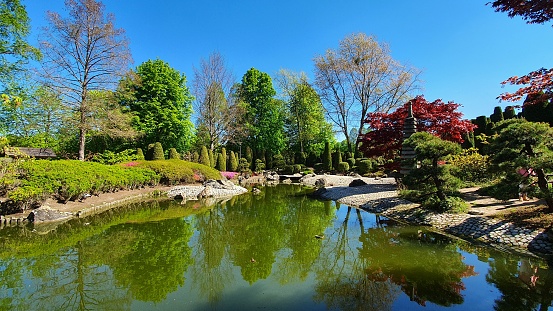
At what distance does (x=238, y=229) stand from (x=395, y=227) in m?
4.00

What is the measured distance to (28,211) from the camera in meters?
7.66

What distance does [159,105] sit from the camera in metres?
20.9

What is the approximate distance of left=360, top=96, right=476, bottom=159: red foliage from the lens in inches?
476

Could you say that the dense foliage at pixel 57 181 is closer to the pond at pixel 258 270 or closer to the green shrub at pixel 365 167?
the pond at pixel 258 270

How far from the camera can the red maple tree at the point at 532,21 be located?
15.2 ft

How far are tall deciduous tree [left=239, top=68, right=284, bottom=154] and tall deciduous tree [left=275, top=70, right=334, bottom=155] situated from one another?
2.26 meters

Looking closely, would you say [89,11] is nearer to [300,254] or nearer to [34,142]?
[34,142]

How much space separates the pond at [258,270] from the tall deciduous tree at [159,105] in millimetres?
14210

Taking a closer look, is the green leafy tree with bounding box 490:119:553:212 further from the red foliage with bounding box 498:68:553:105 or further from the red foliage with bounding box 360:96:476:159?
the red foliage with bounding box 360:96:476:159

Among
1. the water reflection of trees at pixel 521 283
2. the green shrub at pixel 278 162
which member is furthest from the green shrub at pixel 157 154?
the water reflection of trees at pixel 521 283

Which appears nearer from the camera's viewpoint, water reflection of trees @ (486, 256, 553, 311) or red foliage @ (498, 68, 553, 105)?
water reflection of trees @ (486, 256, 553, 311)

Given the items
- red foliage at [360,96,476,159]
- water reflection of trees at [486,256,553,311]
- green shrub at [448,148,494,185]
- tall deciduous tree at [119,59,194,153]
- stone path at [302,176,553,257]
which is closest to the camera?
water reflection of trees at [486,256,553,311]

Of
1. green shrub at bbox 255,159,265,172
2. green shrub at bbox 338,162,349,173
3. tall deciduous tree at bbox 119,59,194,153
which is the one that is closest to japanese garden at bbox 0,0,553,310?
tall deciduous tree at bbox 119,59,194,153

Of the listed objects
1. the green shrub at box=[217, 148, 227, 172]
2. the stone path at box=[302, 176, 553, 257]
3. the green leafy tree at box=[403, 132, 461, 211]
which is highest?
the green shrub at box=[217, 148, 227, 172]
